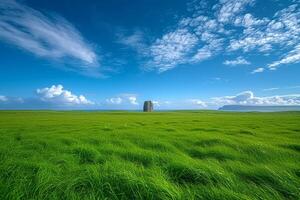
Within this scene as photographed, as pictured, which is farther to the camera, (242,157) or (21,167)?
(242,157)

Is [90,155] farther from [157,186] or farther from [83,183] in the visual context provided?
[157,186]

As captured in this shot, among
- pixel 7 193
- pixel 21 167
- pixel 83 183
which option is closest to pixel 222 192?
pixel 83 183

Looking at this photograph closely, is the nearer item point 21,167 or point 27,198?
point 27,198

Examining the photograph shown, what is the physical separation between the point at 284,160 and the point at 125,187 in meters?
6.26

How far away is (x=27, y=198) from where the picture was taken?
137 inches

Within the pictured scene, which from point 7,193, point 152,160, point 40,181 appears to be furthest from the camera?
point 152,160

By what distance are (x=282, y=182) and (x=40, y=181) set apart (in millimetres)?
5706

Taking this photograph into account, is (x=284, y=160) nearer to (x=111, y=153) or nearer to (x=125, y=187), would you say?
(x=125, y=187)

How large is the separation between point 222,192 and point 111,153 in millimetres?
5272

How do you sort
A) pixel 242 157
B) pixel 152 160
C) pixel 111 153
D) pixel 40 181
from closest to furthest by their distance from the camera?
1. pixel 40 181
2. pixel 152 160
3. pixel 242 157
4. pixel 111 153

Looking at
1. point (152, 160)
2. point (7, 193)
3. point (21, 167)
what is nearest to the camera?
point (7, 193)

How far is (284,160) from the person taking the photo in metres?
6.70

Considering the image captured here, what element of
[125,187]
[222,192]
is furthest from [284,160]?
[125,187]

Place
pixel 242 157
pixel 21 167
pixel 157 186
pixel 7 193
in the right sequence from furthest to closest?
1. pixel 242 157
2. pixel 21 167
3. pixel 157 186
4. pixel 7 193
